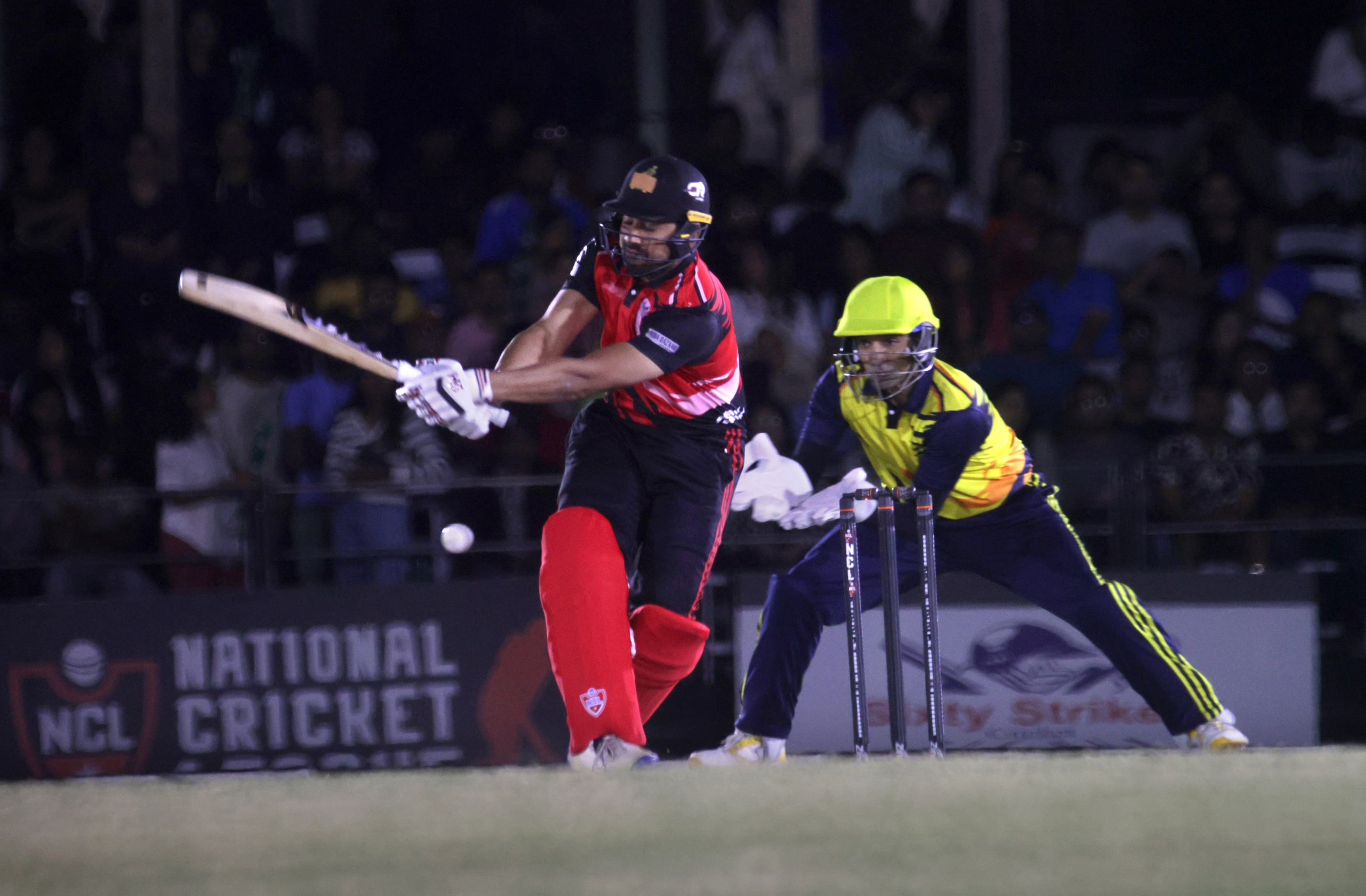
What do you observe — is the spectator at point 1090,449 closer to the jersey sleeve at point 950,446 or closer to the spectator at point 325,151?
the jersey sleeve at point 950,446

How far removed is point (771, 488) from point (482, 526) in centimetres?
269

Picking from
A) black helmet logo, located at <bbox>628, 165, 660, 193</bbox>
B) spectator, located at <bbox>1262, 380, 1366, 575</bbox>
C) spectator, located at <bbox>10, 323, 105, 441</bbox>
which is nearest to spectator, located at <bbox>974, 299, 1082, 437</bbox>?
spectator, located at <bbox>1262, 380, 1366, 575</bbox>

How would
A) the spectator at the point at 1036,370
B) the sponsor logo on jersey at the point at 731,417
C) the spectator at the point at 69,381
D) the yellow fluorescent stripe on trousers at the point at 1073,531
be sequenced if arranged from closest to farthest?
the sponsor logo on jersey at the point at 731,417, the yellow fluorescent stripe on trousers at the point at 1073,531, the spectator at the point at 1036,370, the spectator at the point at 69,381

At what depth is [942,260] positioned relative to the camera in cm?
951

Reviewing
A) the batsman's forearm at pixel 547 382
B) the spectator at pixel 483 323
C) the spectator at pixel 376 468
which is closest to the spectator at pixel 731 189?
the spectator at pixel 483 323

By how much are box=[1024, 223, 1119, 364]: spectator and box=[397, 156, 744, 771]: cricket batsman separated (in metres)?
3.86

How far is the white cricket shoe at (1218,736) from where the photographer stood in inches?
253

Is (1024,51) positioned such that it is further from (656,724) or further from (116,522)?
(116,522)

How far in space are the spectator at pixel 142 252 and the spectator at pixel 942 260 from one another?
14.3 feet

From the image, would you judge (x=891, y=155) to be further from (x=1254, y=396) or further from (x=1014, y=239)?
(x=1254, y=396)

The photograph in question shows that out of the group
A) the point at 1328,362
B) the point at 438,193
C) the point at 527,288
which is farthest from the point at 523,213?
the point at 1328,362

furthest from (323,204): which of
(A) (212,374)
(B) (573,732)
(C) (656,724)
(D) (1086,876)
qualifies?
(D) (1086,876)

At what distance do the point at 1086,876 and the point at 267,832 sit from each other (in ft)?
5.92

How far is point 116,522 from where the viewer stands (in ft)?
30.0
